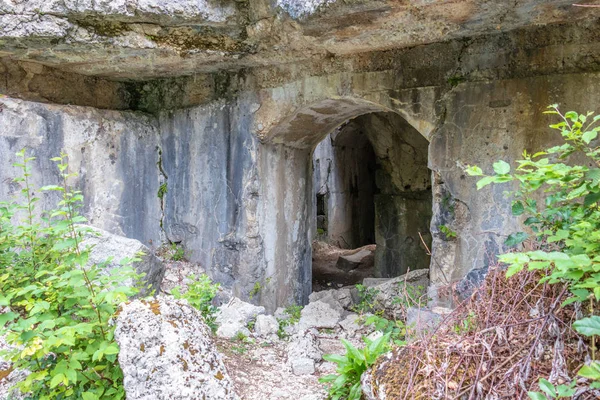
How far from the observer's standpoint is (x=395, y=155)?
8.77 metres

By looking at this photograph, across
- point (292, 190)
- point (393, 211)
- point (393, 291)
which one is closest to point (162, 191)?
point (292, 190)

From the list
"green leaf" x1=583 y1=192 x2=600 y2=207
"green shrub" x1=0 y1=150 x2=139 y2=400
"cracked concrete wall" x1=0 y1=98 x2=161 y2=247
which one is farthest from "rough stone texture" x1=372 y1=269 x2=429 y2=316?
"green shrub" x1=0 y1=150 x2=139 y2=400

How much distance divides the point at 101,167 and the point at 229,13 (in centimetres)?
241

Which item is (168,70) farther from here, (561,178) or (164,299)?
(561,178)

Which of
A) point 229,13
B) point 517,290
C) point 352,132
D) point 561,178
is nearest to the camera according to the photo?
point 561,178

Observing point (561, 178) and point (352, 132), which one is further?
point (352, 132)

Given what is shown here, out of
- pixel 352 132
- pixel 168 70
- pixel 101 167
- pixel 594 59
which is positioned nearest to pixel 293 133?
pixel 168 70

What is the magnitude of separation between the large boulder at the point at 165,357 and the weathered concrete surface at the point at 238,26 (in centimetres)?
246

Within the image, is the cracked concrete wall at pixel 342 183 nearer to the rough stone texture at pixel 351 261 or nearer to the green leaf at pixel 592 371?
the rough stone texture at pixel 351 261

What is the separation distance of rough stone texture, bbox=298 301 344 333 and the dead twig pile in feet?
8.73

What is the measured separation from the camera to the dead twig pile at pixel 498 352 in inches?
70.6

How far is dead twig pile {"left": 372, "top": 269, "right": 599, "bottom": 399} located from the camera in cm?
179

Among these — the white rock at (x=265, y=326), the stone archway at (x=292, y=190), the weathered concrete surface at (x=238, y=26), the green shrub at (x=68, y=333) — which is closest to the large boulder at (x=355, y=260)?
the stone archway at (x=292, y=190)

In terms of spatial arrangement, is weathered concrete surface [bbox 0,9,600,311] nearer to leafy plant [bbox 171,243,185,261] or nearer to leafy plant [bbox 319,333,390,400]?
leafy plant [bbox 171,243,185,261]
